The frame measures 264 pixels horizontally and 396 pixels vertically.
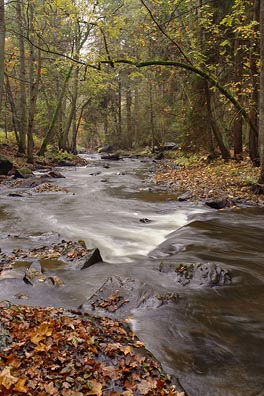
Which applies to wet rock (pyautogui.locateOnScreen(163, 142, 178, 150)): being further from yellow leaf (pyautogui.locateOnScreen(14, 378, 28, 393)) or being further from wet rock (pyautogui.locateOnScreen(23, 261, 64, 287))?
yellow leaf (pyautogui.locateOnScreen(14, 378, 28, 393))

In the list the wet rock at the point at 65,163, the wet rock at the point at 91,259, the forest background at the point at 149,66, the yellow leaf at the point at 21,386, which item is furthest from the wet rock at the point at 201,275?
the wet rock at the point at 65,163

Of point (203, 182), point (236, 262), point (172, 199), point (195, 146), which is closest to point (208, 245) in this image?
point (236, 262)

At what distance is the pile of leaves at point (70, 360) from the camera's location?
8.38 feet

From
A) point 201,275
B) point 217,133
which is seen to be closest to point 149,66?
point 217,133

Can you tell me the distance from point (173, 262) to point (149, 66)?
1725 cm

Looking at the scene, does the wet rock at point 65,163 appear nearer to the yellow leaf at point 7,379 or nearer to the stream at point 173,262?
the stream at point 173,262

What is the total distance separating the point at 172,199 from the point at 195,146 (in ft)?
29.0

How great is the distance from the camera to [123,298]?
178 inches

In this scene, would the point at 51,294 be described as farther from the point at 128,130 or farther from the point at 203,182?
the point at 128,130

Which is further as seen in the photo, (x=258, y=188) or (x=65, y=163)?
(x=65, y=163)

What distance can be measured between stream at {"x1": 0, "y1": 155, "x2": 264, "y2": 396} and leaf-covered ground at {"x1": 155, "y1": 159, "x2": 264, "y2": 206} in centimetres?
79

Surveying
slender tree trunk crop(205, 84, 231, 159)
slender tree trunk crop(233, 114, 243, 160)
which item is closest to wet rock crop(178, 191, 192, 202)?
slender tree trunk crop(233, 114, 243, 160)

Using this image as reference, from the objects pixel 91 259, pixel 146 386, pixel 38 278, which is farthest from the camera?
pixel 91 259

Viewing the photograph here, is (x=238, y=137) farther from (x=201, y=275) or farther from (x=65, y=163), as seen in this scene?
(x=65, y=163)
